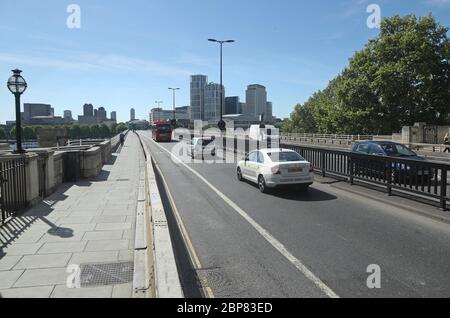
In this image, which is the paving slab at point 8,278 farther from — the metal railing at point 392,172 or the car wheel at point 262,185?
the metal railing at point 392,172

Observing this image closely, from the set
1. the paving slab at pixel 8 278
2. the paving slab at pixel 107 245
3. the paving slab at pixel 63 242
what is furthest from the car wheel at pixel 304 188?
the paving slab at pixel 8 278

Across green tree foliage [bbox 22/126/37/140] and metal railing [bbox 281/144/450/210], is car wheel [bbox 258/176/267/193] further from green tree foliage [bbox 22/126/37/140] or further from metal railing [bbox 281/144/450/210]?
green tree foliage [bbox 22/126/37/140]

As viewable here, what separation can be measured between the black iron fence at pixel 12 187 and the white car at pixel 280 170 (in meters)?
6.49

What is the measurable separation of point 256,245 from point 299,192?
579 centimetres

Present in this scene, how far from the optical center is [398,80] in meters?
48.5

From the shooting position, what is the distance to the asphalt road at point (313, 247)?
5.05m

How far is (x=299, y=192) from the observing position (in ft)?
40.5

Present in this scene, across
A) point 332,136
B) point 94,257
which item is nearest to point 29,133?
point 332,136

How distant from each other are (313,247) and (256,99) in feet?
497

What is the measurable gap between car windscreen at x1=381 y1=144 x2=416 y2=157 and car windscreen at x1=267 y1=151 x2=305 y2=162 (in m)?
4.32

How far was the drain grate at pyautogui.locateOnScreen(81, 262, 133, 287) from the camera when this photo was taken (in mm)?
5016
